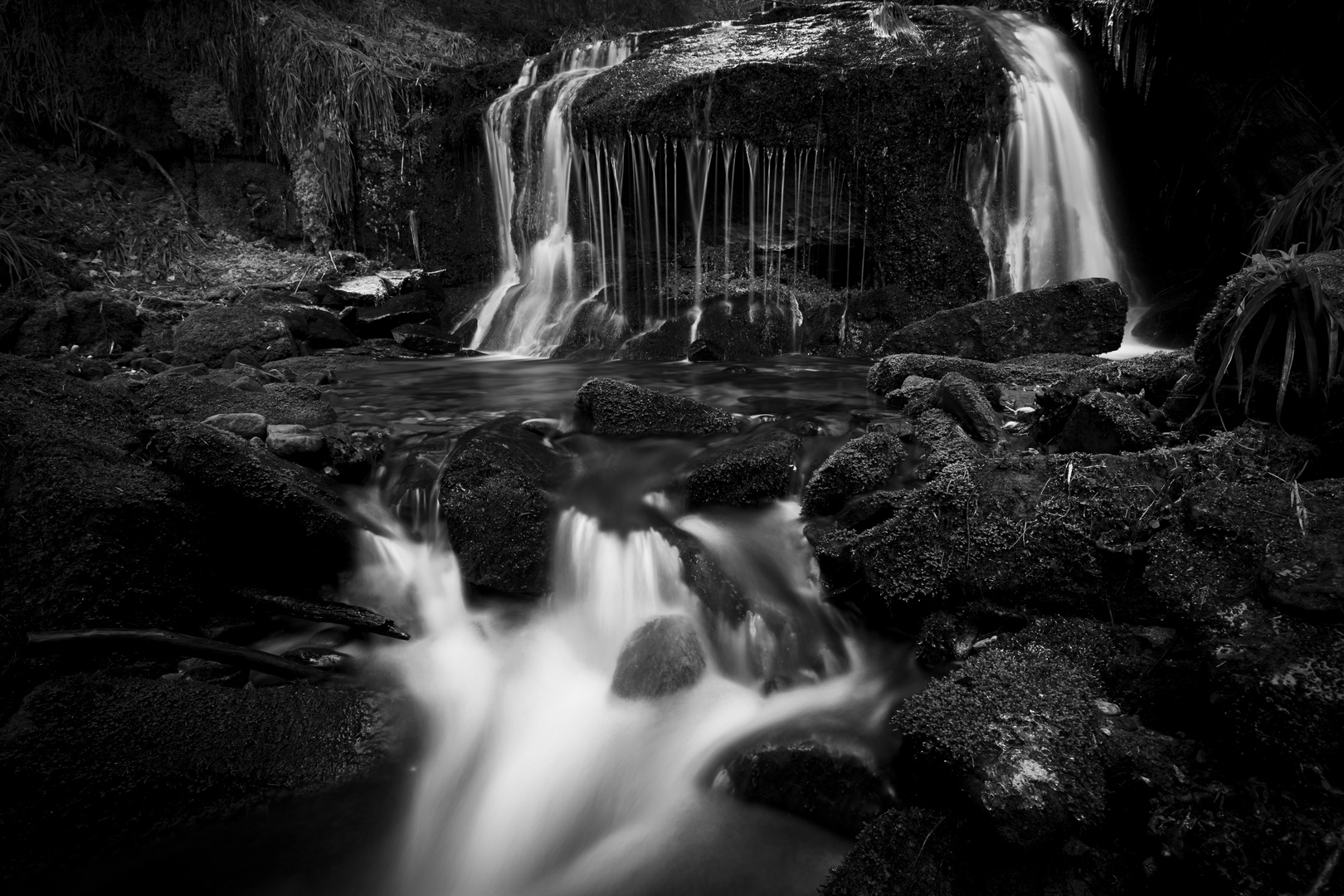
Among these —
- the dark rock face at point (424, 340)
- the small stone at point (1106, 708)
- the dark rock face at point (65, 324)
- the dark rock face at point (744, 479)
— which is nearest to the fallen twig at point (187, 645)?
the dark rock face at point (744, 479)

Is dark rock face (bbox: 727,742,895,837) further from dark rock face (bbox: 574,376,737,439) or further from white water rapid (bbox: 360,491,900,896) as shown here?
dark rock face (bbox: 574,376,737,439)

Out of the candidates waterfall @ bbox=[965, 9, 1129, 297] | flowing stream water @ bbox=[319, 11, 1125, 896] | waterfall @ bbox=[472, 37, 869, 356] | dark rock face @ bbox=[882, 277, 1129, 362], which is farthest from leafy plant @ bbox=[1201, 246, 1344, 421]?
waterfall @ bbox=[472, 37, 869, 356]

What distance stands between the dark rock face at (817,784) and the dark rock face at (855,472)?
4.92 feet

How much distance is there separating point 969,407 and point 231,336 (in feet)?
24.3

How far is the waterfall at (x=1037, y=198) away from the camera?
9.04 m

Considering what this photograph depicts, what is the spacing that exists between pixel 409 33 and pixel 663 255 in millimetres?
8382

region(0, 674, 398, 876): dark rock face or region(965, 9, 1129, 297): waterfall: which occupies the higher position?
region(965, 9, 1129, 297): waterfall

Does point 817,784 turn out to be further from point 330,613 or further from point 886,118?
point 886,118

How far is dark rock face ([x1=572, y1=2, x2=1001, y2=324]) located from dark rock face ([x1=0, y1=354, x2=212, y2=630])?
780cm

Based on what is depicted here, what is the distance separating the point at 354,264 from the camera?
11.9m

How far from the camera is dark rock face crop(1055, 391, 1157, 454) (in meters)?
3.49

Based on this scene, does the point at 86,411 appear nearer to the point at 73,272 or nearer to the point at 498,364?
the point at 498,364

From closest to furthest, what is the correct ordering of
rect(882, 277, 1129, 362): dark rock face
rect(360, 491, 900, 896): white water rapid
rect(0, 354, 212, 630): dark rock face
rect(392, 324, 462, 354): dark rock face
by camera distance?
rect(360, 491, 900, 896): white water rapid → rect(0, 354, 212, 630): dark rock face → rect(882, 277, 1129, 362): dark rock face → rect(392, 324, 462, 354): dark rock face

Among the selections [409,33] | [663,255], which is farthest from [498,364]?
[409,33]
